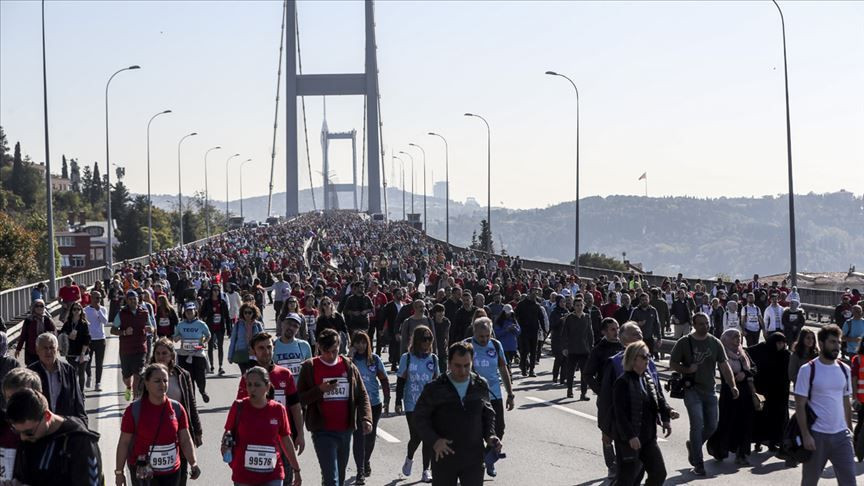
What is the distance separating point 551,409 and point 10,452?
10.5m

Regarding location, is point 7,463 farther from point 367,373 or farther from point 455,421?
point 367,373

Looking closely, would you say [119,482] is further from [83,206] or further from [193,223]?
[83,206]

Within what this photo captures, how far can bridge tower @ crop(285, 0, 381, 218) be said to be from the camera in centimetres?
12662

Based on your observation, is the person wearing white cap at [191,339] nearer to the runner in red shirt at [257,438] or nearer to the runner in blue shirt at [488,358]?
the runner in blue shirt at [488,358]

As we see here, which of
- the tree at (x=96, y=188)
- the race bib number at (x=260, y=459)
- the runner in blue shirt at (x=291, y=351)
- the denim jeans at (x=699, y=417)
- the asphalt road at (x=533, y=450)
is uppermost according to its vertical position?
the tree at (x=96, y=188)

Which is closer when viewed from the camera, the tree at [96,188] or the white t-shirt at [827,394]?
the white t-shirt at [827,394]

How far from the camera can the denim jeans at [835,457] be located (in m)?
8.88

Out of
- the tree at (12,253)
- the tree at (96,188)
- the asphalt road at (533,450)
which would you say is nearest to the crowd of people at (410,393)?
the asphalt road at (533,450)

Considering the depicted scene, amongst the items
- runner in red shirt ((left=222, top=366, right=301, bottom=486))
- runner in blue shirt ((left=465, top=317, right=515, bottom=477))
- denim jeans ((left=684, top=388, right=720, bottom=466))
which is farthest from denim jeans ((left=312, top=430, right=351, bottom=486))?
denim jeans ((left=684, top=388, right=720, bottom=466))

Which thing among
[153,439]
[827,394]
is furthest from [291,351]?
[827,394]

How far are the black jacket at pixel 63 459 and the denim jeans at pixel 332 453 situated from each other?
10.7 ft

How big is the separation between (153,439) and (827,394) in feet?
14.8

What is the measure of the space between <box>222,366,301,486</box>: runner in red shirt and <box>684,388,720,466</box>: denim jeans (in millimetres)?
4586

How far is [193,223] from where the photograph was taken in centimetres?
13900
